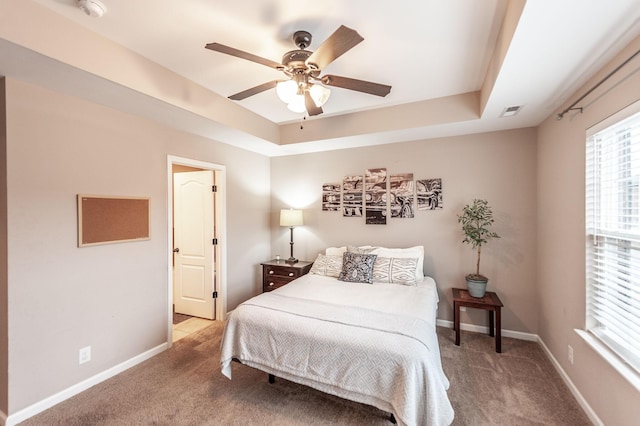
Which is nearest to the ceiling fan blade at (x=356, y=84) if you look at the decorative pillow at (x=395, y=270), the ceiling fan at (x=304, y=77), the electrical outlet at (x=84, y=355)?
the ceiling fan at (x=304, y=77)

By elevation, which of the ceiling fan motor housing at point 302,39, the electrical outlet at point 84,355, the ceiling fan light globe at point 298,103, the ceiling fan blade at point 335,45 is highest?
the ceiling fan motor housing at point 302,39

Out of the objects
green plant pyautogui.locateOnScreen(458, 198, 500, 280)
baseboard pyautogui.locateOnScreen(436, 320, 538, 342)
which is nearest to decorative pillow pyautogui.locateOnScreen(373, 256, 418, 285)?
green plant pyautogui.locateOnScreen(458, 198, 500, 280)

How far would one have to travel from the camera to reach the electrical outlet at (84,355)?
225cm

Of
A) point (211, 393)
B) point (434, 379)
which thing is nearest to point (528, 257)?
point (434, 379)

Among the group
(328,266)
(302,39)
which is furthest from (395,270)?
(302,39)

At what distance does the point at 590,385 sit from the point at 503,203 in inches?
72.8

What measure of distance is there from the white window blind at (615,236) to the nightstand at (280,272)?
9.41 ft

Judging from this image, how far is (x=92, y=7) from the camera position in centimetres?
157

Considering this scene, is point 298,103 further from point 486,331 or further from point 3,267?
point 486,331

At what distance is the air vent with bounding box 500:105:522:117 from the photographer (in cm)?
248

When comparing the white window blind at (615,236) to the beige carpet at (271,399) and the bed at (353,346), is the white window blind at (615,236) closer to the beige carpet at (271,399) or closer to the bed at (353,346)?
the beige carpet at (271,399)

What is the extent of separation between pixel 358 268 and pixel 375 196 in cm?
113

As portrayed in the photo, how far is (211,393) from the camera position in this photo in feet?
7.21

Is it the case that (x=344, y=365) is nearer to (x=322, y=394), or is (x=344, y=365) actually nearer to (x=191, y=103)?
(x=322, y=394)
